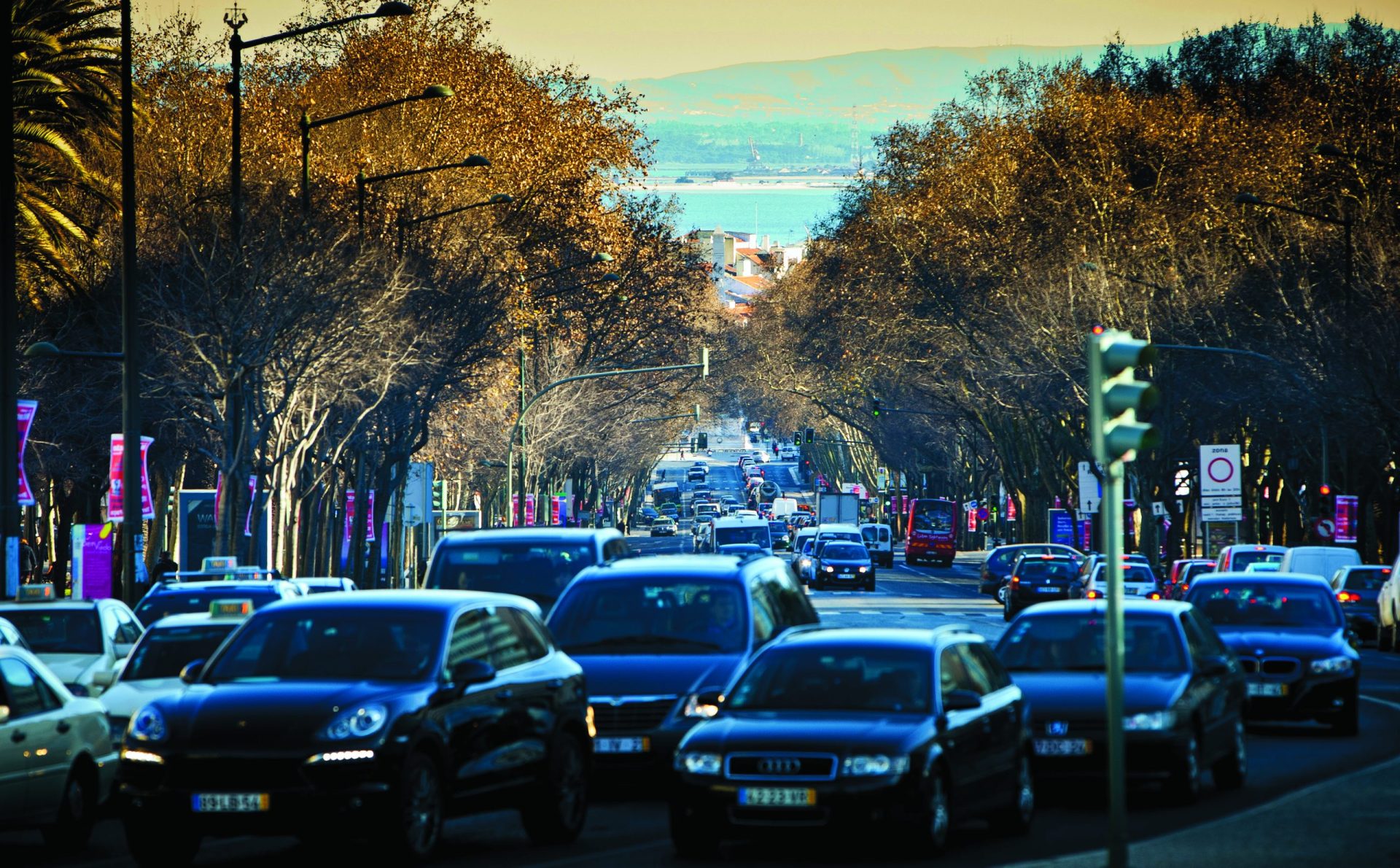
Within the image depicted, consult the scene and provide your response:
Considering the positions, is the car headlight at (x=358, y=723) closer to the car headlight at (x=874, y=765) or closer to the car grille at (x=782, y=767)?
the car grille at (x=782, y=767)

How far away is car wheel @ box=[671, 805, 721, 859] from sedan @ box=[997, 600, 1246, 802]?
11.5 ft

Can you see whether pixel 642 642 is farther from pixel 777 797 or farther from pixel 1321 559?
pixel 1321 559

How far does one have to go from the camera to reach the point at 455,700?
43.0 ft

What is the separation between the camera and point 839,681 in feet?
45.9

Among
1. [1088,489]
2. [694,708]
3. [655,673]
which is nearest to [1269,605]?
[655,673]

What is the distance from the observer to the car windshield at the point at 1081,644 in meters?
17.0

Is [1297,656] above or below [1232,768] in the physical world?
above

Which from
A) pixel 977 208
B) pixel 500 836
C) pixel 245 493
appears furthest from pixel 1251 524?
pixel 500 836

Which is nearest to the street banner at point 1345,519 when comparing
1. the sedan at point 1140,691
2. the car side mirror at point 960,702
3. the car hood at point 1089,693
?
the sedan at point 1140,691

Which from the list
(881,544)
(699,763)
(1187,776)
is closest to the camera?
(699,763)

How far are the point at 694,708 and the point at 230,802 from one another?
4.44 meters

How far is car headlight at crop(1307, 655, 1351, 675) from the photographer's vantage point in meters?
21.1

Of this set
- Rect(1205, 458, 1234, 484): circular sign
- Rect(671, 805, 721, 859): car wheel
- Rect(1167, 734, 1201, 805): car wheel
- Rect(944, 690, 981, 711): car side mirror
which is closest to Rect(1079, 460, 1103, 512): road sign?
Rect(1205, 458, 1234, 484): circular sign

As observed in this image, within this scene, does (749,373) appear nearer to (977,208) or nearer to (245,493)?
(977,208)
